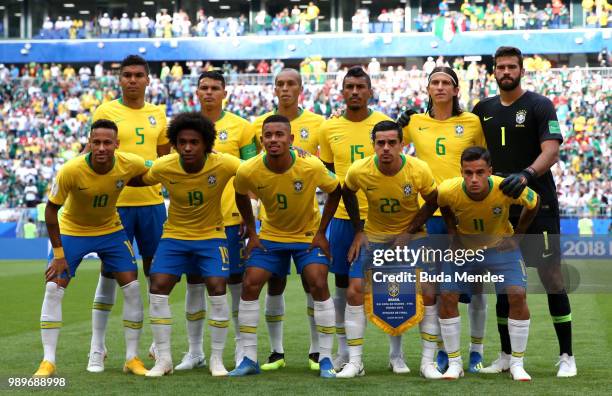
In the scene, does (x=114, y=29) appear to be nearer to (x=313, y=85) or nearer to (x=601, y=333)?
(x=313, y=85)

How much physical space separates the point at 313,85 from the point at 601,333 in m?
26.6

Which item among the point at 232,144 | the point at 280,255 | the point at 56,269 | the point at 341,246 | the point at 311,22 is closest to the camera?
the point at 56,269

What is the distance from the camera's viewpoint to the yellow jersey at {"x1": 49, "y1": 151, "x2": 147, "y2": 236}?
7590 mm

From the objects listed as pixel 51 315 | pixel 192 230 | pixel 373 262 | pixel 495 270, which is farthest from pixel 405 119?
pixel 51 315

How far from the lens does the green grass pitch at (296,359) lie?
267 inches

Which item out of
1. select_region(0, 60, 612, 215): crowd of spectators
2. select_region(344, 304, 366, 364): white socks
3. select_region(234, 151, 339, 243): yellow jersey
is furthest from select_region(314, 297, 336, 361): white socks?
select_region(0, 60, 612, 215): crowd of spectators

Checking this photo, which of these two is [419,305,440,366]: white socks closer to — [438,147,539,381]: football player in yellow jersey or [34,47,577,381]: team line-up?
[34,47,577,381]: team line-up

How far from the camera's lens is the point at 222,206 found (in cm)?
843

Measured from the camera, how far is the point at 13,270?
21859mm

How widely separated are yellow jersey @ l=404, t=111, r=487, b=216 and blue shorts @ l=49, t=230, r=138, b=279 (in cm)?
250

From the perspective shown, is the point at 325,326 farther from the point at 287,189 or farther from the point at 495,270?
the point at 495,270

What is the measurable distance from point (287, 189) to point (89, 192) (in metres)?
1.59

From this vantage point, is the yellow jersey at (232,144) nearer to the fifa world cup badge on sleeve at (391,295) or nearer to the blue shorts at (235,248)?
the blue shorts at (235,248)

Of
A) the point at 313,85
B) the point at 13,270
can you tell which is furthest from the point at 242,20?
the point at 13,270
